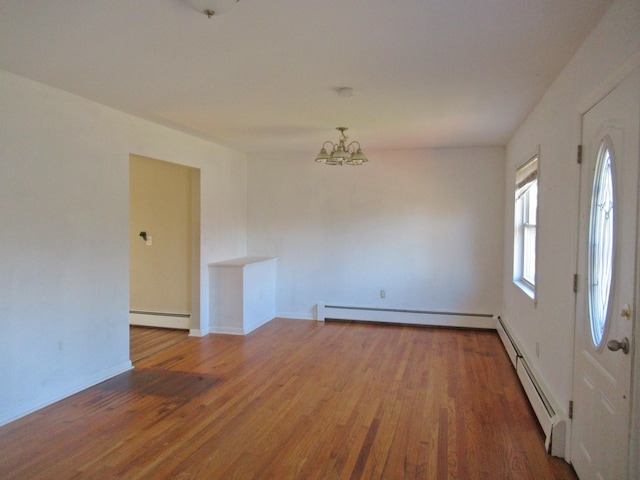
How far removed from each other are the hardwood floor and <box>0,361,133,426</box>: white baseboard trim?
7cm

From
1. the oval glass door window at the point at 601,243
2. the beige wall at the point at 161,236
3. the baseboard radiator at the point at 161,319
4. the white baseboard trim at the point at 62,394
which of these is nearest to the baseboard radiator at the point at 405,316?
the baseboard radiator at the point at 161,319

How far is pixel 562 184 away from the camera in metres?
2.83

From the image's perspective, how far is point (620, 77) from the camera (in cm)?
188

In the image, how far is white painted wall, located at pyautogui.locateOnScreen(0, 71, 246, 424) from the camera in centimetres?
310

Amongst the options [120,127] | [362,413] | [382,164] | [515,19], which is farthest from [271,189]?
[515,19]

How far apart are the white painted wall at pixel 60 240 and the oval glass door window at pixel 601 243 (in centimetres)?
367

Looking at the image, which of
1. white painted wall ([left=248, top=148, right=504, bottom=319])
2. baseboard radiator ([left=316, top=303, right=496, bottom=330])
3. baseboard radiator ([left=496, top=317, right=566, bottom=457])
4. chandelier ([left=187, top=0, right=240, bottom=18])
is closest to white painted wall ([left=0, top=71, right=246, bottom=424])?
chandelier ([left=187, top=0, right=240, bottom=18])

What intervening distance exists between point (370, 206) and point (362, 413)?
11.3 feet

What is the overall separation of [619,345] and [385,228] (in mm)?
4437

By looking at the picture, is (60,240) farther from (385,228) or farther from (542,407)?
(385,228)

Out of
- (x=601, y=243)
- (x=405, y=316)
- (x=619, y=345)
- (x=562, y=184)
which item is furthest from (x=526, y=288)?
(x=619, y=345)

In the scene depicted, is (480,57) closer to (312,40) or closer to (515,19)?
(515,19)

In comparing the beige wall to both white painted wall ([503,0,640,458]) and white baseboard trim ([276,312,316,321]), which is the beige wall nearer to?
white baseboard trim ([276,312,316,321])

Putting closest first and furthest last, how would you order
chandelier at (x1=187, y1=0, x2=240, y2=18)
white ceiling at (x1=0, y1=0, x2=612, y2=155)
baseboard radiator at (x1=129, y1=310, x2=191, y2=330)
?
1. chandelier at (x1=187, y1=0, x2=240, y2=18)
2. white ceiling at (x1=0, y1=0, x2=612, y2=155)
3. baseboard radiator at (x1=129, y1=310, x2=191, y2=330)
